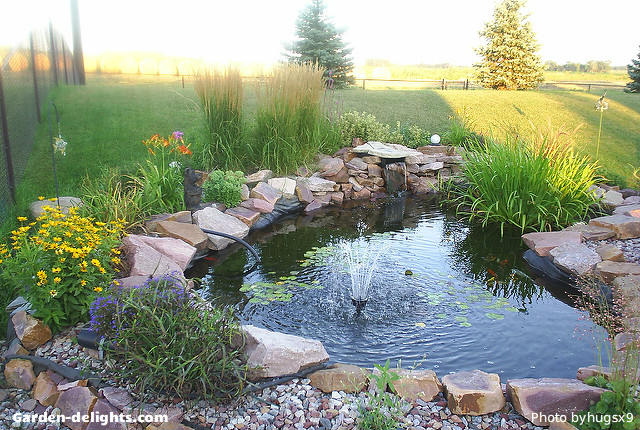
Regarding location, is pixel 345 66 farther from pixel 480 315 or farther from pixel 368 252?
pixel 480 315

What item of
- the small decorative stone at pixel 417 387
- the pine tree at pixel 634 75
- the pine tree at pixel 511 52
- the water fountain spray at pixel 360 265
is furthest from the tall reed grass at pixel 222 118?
the pine tree at pixel 634 75

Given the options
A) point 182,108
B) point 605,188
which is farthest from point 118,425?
point 182,108

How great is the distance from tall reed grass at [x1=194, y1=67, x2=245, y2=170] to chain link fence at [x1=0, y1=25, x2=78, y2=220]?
2105 millimetres

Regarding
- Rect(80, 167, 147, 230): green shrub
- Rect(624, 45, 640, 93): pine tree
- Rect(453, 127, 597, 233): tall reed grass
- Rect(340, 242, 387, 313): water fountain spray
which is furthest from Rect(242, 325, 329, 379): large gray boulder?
Rect(624, 45, 640, 93): pine tree

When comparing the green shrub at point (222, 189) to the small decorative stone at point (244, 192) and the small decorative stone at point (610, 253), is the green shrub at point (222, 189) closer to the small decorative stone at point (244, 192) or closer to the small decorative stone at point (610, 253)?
the small decorative stone at point (244, 192)

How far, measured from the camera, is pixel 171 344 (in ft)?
7.97

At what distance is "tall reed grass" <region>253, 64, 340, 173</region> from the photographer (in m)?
6.74

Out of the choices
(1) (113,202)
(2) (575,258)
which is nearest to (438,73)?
(2) (575,258)

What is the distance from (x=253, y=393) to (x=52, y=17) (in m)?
12.0

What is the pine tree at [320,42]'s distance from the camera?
17797mm

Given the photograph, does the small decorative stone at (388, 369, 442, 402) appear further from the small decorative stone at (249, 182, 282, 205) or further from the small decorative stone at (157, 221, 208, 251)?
the small decorative stone at (249, 182, 282, 205)

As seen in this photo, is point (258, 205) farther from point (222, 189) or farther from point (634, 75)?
point (634, 75)

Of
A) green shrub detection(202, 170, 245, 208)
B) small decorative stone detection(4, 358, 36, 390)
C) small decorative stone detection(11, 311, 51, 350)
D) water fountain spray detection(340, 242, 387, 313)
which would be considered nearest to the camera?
small decorative stone detection(4, 358, 36, 390)

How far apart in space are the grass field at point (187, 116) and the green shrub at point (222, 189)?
1.08 meters
